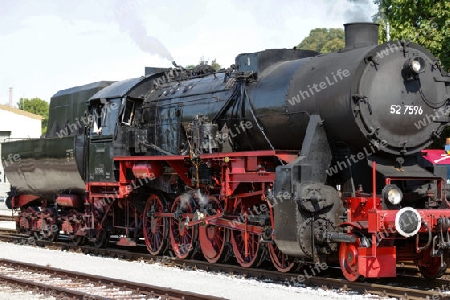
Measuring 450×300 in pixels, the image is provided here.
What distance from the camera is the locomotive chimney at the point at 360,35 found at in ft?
44.0

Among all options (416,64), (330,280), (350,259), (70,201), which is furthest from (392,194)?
(70,201)

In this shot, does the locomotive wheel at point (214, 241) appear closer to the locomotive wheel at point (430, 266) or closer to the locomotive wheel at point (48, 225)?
the locomotive wheel at point (430, 266)

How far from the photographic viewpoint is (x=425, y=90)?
41.8 feet

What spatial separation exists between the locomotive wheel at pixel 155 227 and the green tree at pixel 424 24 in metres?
10.8

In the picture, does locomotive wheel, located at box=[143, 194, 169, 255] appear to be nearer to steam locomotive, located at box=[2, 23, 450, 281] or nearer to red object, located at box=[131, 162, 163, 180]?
steam locomotive, located at box=[2, 23, 450, 281]

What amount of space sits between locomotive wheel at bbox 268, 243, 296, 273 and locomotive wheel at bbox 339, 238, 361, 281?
5.22ft

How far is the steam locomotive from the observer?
12.2m

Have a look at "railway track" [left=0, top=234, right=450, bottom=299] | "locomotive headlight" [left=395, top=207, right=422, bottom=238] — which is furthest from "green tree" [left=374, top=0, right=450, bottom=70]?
"locomotive headlight" [left=395, top=207, right=422, bottom=238]

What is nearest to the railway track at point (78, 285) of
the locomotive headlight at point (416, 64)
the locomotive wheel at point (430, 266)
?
the locomotive wheel at point (430, 266)

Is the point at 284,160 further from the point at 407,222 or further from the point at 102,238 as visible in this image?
the point at 102,238

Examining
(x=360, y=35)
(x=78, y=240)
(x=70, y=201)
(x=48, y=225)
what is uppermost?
(x=360, y=35)

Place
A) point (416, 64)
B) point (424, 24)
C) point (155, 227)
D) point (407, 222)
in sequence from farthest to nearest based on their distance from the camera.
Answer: point (424, 24) → point (155, 227) → point (416, 64) → point (407, 222)

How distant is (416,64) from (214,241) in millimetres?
6118

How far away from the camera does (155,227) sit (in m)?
18.0
